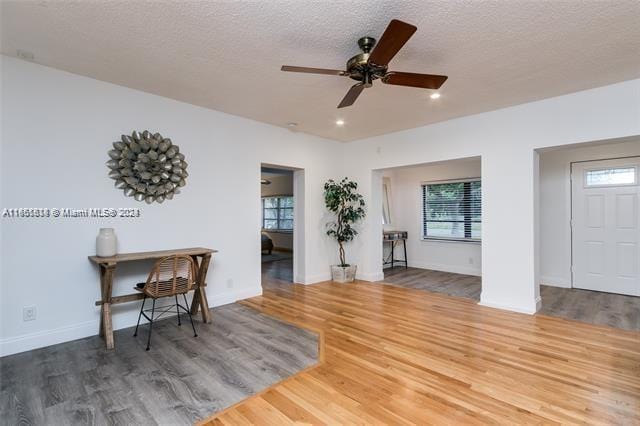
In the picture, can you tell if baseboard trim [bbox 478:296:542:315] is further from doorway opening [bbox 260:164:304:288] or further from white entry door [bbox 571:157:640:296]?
doorway opening [bbox 260:164:304:288]

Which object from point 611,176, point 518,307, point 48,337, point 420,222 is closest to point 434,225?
point 420,222

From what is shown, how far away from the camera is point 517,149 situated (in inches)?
154

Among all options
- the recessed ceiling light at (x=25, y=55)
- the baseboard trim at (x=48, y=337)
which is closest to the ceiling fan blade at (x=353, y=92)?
the recessed ceiling light at (x=25, y=55)

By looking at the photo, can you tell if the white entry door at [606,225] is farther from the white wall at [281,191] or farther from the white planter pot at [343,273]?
the white wall at [281,191]

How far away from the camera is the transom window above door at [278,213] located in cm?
985

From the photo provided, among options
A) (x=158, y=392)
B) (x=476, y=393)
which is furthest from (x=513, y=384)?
(x=158, y=392)

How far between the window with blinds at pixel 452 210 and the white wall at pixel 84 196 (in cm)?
415

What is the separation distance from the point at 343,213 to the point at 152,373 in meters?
3.81

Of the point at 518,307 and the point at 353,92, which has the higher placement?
the point at 353,92

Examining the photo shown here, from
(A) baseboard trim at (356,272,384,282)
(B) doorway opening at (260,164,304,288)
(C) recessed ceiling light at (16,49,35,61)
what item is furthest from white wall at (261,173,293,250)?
(C) recessed ceiling light at (16,49,35,61)

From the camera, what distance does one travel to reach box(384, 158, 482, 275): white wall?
611 centimetres

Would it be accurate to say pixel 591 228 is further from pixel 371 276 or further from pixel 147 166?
pixel 147 166

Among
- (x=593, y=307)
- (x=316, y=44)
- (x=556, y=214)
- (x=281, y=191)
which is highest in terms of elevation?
(x=316, y=44)

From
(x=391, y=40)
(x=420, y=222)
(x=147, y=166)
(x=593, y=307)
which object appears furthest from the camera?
(x=420, y=222)
